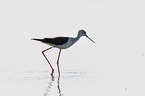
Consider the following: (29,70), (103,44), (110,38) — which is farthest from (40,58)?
(110,38)

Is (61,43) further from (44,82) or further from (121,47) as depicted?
(121,47)

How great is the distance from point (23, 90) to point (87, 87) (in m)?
1.56

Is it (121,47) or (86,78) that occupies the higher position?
(121,47)

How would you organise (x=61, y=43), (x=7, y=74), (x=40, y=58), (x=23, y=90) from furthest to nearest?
(x=40, y=58), (x=61, y=43), (x=7, y=74), (x=23, y=90)

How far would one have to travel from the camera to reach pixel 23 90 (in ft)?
35.7

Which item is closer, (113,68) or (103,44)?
(113,68)

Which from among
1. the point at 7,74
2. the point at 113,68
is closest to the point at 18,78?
the point at 7,74

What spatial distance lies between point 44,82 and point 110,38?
8.75 m

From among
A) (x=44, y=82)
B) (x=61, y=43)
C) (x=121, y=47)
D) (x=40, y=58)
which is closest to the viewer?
(x=44, y=82)

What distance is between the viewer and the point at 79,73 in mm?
13383

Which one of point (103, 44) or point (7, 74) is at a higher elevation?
point (103, 44)

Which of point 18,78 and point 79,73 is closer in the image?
point 18,78

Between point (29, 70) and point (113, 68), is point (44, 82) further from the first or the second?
point (113, 68)

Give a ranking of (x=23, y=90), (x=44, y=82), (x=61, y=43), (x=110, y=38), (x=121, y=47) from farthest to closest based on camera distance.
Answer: (x=110, y=38) → (x=121, y=47) → (x=61, y=43) → (x=44, y=82) → (x=23, y=90)
